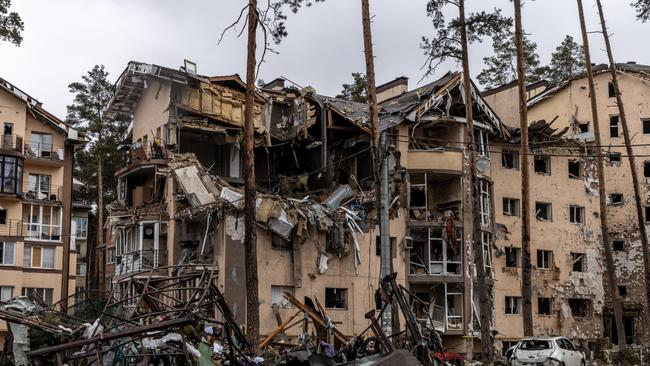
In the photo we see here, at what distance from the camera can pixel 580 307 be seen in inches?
1895

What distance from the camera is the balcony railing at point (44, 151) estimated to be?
5497 centimetres

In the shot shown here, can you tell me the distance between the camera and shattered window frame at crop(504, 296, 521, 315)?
45031 millimetres

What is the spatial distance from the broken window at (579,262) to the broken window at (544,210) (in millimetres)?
2856

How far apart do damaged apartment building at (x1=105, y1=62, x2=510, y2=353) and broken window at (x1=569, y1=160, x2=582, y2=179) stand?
6.45 meters

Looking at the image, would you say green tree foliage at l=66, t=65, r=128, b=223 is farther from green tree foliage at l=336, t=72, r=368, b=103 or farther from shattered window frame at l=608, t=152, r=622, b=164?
shattered window frame at l=608, t=152, r=622, b=164

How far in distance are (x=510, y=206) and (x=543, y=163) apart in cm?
378

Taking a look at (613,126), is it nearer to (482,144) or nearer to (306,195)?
(482,144)

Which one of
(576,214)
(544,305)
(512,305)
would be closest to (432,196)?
(512,305)

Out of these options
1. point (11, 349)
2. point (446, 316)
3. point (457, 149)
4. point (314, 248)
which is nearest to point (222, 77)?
point (314, 248)

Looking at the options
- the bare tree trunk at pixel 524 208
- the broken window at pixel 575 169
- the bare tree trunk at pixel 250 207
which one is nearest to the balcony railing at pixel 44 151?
the bare tree trunk at pixel 250 207

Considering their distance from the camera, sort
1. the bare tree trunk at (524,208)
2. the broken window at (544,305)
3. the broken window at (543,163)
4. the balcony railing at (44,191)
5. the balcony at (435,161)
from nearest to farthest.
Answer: the bare tree trunk at (524,208) → the balcony at (435,161) → the broken window at (544,305) → the broken window at (543,163) → the balcony railing at (44,191)

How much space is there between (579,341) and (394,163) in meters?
15.9

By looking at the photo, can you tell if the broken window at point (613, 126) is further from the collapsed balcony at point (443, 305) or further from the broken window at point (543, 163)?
the collapsed balcony at point (443, 305)

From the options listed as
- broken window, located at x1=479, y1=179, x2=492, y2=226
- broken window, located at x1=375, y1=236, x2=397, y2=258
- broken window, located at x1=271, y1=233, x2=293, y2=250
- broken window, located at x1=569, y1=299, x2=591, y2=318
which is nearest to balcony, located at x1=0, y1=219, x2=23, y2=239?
broken window, located at x1=271, y1=233, x2=293, y2=250
